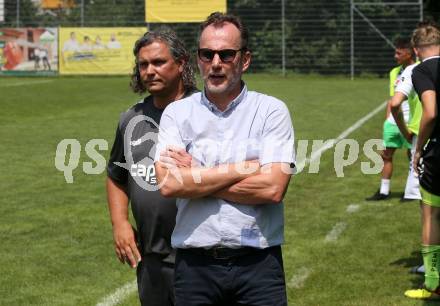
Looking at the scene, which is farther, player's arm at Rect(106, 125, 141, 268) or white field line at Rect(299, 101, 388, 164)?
white field line at Rect(299, 101, 388, 164)

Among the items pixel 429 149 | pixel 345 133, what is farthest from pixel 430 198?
pixel 345 133

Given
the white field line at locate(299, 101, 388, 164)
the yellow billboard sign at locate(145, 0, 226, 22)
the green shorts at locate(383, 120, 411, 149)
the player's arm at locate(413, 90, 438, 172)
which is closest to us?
the player's arm at locate(413, 90, 438, 172)

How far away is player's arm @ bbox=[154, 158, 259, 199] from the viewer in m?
3.66

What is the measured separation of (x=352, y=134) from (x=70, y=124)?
6477mm

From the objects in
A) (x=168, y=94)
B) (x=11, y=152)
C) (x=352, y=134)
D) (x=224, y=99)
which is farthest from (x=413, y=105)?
(x=352, y=134)

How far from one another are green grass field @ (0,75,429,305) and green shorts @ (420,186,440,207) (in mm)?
811

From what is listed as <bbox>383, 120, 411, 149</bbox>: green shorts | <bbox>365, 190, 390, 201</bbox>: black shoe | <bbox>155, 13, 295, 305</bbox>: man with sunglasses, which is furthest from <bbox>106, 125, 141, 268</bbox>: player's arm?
<bbox>383, 120, 411, 149</bbox>: green shorts

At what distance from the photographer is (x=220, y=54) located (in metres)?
3.74

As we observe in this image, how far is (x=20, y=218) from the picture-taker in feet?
32.0

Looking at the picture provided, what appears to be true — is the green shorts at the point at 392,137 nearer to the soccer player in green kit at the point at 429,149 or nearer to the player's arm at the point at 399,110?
the player's arm at the point at 399,110

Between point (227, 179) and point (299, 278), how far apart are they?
12.9ft

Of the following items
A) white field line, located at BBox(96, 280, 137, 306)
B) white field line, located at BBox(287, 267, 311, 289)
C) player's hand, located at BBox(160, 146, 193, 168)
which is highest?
player's hand, located at BBox(160, 146, 193, 168)

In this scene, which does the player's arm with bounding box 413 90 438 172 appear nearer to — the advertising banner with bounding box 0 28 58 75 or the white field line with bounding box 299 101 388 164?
the white field line with bounding box 299 101 388 164

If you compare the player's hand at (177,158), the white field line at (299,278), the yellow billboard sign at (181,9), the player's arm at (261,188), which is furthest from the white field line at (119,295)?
the yellow billboard sign at (181,9)
